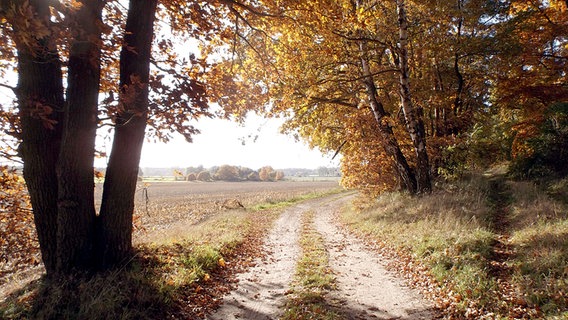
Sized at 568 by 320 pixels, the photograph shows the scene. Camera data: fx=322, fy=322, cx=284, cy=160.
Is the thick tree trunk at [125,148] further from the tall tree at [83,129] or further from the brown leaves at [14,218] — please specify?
the brown leaves at [14,218]

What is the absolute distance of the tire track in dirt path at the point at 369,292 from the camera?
5.30 meters

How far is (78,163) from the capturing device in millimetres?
5672

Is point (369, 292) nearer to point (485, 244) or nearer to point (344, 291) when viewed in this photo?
point (344, 291)

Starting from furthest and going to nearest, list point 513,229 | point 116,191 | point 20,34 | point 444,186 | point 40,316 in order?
point 444,186
point 513,229
point 116,191
point 40,316
point 20,34

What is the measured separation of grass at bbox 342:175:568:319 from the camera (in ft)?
16.5

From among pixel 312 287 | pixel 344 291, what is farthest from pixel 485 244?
pixel 312 287

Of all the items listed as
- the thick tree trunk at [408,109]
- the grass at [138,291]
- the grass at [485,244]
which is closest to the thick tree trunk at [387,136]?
the thick tree trunk at [408,109]

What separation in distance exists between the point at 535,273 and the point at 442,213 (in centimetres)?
442

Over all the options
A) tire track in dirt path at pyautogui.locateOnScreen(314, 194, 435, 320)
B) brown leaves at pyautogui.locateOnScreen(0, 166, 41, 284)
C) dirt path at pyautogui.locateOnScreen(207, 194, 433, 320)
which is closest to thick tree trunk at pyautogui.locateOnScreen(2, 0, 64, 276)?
brown leaves at pyautogui.locateOnScreen(0, 166, 41, 284)

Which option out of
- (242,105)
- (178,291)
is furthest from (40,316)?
(242,105)

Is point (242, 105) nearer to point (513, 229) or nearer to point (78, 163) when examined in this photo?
point (78, 163)

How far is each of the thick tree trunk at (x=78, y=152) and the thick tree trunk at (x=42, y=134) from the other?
0.26m

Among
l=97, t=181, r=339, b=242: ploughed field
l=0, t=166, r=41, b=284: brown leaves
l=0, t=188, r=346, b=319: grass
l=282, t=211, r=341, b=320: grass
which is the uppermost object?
l=0, t=166, r=41, b=284: brown leaves

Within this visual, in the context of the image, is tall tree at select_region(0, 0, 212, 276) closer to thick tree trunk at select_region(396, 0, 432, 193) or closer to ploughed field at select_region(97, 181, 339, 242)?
ploughed field at select_region(97, 181, 339, 242)
